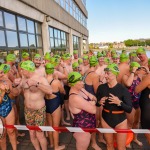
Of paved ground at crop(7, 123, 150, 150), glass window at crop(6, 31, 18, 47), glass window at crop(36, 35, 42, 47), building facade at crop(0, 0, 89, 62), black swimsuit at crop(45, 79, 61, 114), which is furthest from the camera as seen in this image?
glass window at crop(36, 35, 42, 47)

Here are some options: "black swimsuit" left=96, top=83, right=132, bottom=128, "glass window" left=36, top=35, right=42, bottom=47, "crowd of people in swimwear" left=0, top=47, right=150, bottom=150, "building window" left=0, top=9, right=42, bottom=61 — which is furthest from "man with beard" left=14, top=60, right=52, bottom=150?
"glass window" left=36, top=35, right=42, bottom=47

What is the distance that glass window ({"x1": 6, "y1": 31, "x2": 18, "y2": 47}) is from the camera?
7331 mm

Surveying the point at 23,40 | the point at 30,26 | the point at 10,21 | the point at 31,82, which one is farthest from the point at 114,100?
the point at 30,26

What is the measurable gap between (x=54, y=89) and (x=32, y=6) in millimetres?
6905

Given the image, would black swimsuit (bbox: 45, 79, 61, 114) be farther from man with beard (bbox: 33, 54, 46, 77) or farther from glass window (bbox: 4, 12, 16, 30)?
glass window (bbox: 4, 12, 16, 30)

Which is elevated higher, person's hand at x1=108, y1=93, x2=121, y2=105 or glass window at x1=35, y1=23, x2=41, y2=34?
glass window at x1=35, y1=23, x2=41, y2=34

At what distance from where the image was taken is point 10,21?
749cm

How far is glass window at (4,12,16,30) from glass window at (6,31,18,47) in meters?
0.28

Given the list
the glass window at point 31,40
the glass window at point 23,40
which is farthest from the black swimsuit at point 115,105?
the glass window at point 31,40

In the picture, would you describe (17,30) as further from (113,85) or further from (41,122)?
(113,85)

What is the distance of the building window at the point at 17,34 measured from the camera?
22.9 ft

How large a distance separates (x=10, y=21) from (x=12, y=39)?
2.72 ft

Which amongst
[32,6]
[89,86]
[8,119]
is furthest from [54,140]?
[32,6]

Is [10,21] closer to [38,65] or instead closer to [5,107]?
[38,65]
